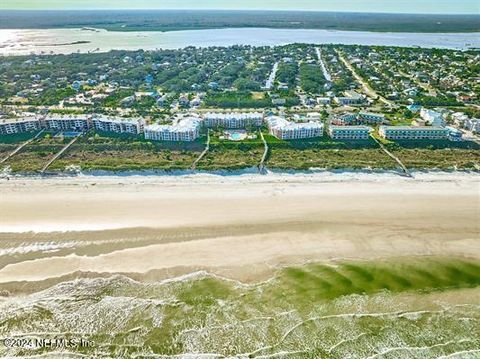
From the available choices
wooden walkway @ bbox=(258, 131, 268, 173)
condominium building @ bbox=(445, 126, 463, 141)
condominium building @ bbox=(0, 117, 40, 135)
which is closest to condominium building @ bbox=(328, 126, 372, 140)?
wooden walkway @ bbox=(258, 131, 268, 173)

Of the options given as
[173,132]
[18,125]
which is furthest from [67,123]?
[173,132]

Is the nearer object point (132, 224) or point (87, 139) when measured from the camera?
point (132, 224)

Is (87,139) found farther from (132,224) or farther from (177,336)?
(177,336)

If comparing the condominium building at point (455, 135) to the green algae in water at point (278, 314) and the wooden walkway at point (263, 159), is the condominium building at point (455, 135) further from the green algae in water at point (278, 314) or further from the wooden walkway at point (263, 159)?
the green algae in water at point (278, 314)

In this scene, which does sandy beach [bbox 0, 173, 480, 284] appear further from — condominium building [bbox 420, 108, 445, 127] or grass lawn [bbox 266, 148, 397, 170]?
condominium building [bbox 420, 108, 445, 127]

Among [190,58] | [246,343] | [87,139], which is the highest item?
[190,58]

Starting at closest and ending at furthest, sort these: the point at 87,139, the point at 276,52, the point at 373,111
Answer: the point at 87,139
the point at 373,111
the point at 276,52

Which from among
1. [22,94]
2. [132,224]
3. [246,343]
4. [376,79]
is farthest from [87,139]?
[376,79]

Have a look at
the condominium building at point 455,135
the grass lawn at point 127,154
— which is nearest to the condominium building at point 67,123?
the grass lawn at point 127,154
